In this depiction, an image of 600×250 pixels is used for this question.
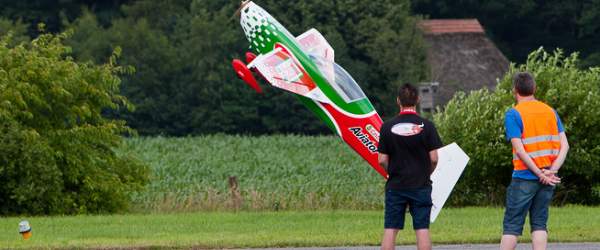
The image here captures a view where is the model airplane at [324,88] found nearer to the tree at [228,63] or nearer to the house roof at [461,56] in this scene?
the tree at [228,63]

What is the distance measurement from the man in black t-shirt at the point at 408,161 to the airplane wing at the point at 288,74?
14.3 ft

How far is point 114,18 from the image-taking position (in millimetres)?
79562

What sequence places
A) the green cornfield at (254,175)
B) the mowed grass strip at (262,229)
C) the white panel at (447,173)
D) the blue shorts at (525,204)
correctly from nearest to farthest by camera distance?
the blue shorts at (525,204), the white panel at (447,173), the mowed grass strip at (262,229), the green cornfield at (254,175)

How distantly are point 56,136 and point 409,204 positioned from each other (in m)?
11.4

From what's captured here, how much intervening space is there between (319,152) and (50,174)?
24835 millimetres

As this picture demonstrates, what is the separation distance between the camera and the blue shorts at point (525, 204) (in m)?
11.6

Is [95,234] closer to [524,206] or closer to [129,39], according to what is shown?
[524,206]

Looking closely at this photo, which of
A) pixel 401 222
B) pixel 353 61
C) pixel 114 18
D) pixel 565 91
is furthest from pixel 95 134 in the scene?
pixel 114 18

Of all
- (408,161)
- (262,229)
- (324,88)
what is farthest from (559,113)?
(408,161)

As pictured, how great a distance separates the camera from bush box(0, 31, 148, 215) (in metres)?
21.4

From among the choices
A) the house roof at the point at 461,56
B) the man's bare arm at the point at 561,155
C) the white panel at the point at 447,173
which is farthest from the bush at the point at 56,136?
the house roof at the point at 461,56

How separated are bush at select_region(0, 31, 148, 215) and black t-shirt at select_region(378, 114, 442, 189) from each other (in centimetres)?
1073

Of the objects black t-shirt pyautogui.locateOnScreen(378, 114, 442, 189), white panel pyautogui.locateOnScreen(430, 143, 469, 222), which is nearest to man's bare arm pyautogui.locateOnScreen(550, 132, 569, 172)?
black t-shirt pyautogui.locateOnScreen(378, 114, 442, 189)

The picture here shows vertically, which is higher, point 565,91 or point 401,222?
point 401,222
